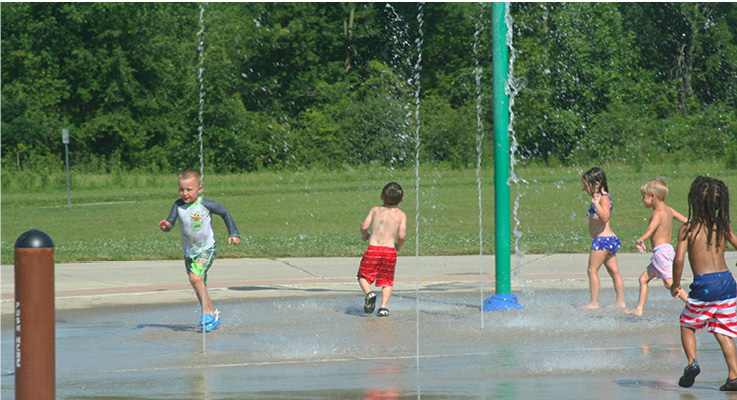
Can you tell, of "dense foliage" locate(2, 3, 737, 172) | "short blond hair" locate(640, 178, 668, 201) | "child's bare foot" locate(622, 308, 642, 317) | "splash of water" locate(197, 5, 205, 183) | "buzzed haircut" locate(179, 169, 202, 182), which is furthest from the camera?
"splash of water" locate(197, 5, 205, 183)

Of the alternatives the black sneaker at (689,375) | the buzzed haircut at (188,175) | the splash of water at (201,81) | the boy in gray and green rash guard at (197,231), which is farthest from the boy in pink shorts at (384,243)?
the splash of water at (201,81)

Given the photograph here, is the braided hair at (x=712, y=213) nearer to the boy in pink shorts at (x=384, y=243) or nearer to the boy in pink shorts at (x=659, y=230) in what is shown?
the boy in pink shorts at (x=659, y=230)

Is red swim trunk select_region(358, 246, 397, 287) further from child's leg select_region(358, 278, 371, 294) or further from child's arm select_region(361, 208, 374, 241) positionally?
child's arm select_region(361, 208, 374, 241)

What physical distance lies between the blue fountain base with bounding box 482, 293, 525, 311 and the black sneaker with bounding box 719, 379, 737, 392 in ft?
11.9

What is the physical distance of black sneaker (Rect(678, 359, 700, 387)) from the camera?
18.5 ft

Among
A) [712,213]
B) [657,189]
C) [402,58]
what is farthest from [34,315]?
[402,58]

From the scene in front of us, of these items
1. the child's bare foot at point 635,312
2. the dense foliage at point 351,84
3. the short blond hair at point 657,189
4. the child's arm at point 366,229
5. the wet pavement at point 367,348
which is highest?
the dense foliage at point 351,84

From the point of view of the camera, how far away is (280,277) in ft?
39.1

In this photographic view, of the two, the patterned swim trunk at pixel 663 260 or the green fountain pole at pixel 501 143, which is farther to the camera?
the green fountain pole at pixel 501 143

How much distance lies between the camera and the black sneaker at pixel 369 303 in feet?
29.6

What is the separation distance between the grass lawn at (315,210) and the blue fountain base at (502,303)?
5.39m

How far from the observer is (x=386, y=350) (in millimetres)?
7215

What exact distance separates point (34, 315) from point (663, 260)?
5847 millimetres

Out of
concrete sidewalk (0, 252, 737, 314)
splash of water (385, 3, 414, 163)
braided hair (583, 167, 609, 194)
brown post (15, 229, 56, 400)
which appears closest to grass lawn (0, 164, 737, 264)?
concrete sidewalk (0, 252, 737, 314)
